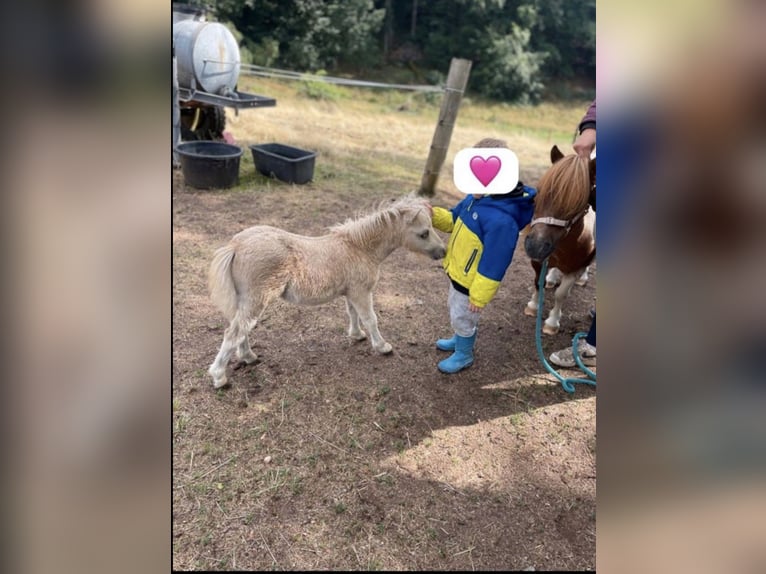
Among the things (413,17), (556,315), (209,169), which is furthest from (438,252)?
(413,17)

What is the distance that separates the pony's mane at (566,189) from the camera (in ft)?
9.39

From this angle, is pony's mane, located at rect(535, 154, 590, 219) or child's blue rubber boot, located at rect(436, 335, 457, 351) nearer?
pony's mane, located at rect(535, 154, 590, 219)

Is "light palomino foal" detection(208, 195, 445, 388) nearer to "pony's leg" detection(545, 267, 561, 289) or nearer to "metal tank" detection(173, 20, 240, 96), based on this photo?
"pony's leg" detection(545, 267, 561, 289)

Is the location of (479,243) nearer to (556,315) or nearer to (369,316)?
(369,316)

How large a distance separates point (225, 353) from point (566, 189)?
2.35 metres

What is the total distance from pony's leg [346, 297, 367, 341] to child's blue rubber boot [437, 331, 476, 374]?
0.69m

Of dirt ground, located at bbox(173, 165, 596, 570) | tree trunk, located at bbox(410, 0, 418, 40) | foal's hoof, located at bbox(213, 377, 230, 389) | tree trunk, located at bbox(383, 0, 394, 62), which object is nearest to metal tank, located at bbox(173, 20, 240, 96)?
dirt ground, located at bbox(173, 165, 596, 570)

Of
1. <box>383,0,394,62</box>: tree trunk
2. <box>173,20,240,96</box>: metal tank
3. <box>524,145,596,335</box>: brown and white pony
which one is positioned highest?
<box>383,0,394,62</box>: tree trunk

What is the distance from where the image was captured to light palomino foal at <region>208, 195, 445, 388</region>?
2986 mm

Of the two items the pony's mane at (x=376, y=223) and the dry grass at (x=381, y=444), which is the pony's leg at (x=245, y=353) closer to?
the dry grass at (x=381, y=444)

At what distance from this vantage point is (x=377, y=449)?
2.82 m
